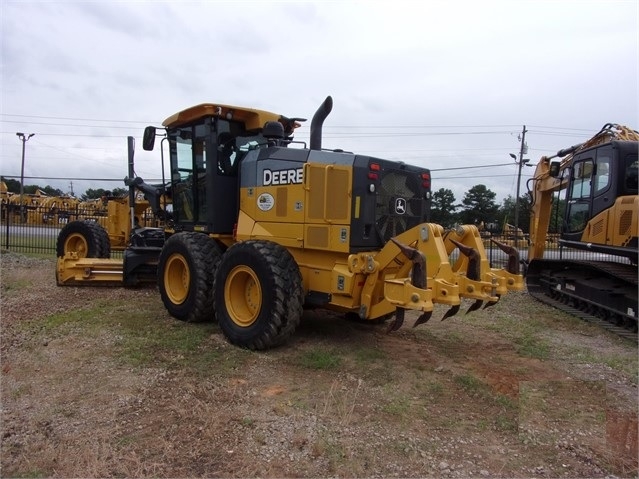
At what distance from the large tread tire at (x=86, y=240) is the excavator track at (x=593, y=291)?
8980mm

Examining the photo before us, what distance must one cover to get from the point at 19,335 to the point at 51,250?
39.4 ft

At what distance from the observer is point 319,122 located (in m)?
6.57

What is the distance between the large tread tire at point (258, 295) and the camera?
17.9 feet

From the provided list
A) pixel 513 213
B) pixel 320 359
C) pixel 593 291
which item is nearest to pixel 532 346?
pixel 320 359

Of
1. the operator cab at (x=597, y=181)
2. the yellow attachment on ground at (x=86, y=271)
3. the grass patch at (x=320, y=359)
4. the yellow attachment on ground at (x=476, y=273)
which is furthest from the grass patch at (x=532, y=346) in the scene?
the yellow attachment on ground at (x=86, y=271)

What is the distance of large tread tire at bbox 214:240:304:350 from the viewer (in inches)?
214

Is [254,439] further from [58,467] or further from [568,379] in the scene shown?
[568,379]

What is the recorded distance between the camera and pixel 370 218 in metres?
5.58

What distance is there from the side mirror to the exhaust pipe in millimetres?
2681

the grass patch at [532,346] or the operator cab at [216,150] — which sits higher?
the operator cab at [216,150]

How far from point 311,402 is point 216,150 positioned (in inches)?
155

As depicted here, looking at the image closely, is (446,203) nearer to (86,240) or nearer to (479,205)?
(479,205)

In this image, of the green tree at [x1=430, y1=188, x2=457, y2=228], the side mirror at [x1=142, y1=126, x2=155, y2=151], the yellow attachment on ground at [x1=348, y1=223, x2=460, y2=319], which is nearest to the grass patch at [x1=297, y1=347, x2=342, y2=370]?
the yellow attachment on ground at [x1=348, y1=223, x2=460, y2=319]

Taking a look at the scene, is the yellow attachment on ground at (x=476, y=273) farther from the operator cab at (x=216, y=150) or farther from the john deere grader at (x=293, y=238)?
the operator cab at (x=216, y=150)
